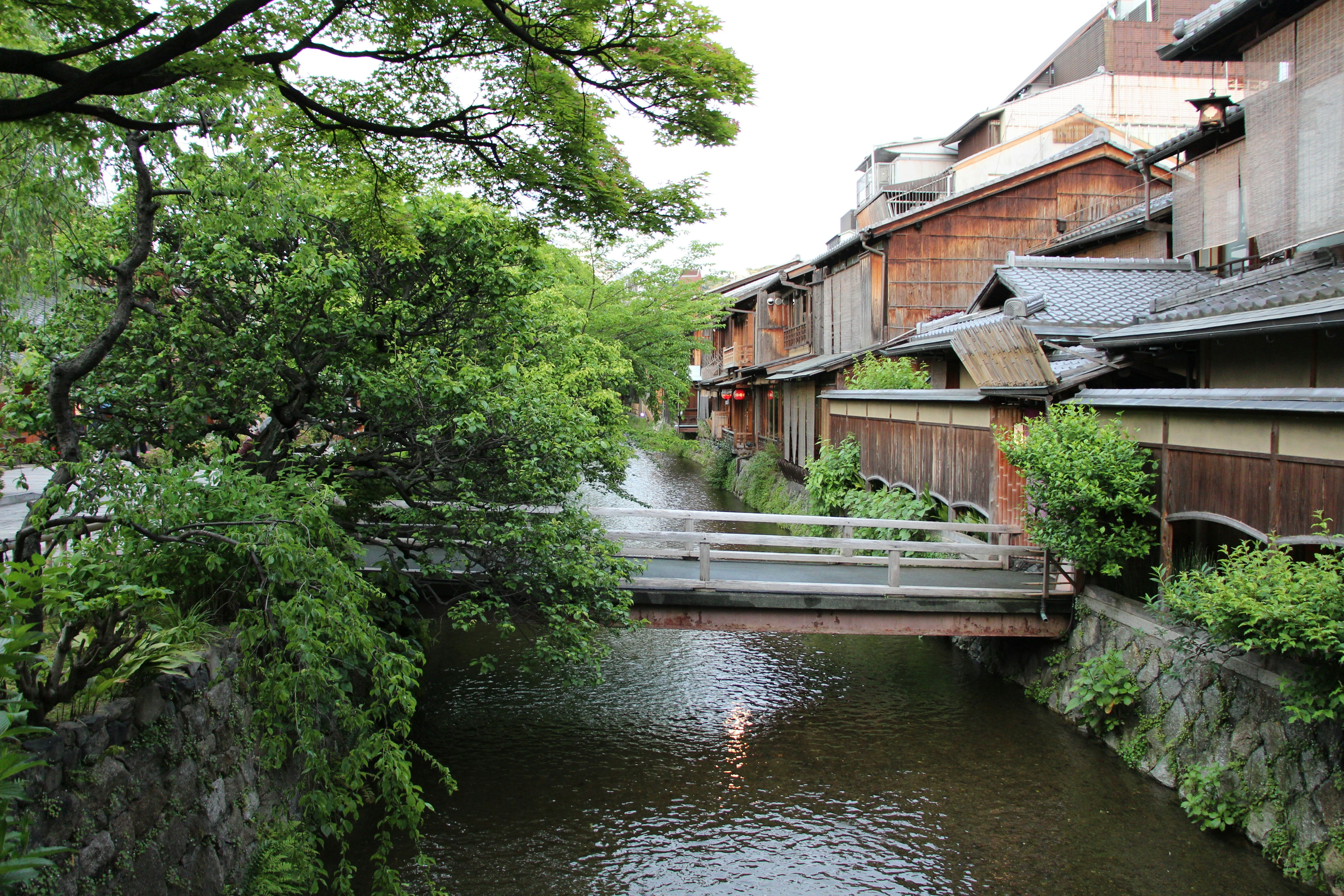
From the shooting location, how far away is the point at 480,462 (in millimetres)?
8758

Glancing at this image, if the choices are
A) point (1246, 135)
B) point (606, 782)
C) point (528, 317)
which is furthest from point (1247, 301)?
point (606, 782)

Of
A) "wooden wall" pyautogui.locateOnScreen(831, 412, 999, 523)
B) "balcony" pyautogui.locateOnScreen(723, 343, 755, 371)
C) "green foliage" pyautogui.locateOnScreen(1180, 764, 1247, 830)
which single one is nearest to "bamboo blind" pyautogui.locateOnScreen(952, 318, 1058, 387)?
"wooden wall" pyautogui.locateOnScreen(831, 412, 999, 523)

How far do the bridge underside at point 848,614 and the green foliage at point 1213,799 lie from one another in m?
2.92

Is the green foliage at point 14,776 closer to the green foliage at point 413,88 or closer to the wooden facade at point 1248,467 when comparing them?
the green foliage at point 413,88

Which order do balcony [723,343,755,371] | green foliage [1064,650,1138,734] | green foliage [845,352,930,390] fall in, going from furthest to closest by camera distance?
1. balcony [723,343,755,371]
2. green foliage [845,352,930,390]
3. green foliage [1064,650,1138,734]

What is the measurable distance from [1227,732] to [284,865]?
27.9 ft

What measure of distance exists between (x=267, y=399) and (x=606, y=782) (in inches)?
217

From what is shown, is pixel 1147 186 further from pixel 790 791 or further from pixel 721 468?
pixel 721 468

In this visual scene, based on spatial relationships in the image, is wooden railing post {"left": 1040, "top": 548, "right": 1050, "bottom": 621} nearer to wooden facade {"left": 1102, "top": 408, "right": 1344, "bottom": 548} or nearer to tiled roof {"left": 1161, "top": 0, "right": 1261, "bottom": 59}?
wooden facade {"left": 1102, "top": 408, "right": 1344, "bottom": 548}

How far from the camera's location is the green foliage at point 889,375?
18.6 metres

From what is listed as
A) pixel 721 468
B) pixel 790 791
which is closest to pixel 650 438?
pixel 721 468

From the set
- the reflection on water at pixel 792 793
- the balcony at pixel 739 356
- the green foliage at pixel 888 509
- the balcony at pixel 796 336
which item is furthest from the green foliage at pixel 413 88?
the balcony at pixel 739 356

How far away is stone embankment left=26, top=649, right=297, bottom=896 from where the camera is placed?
4.70 metres

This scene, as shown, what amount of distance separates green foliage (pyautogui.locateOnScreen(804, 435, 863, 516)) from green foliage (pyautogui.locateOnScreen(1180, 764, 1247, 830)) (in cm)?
1144
